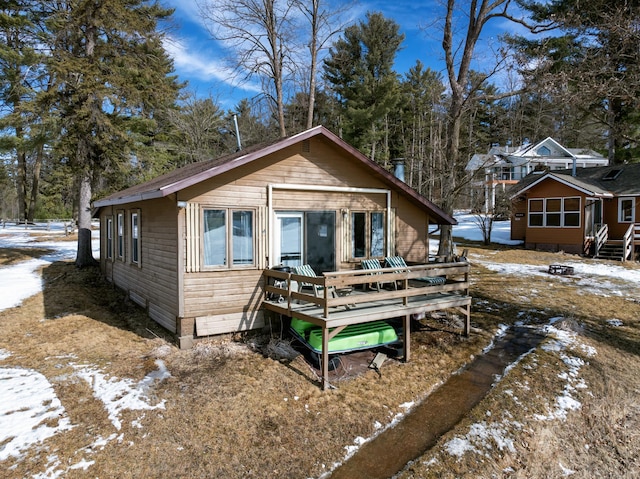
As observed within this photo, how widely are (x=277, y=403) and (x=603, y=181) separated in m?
24.2

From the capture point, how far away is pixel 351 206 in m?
9.41

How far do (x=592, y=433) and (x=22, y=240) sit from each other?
1053 inches

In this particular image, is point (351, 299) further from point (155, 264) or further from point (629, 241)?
point (629, 241)

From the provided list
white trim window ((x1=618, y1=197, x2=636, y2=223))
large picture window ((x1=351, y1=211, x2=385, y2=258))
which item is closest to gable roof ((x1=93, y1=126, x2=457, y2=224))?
large picture window ((x1=351, y1=211, x2=385, y2=258))

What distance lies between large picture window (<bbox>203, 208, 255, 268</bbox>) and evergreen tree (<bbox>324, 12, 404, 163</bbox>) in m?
19.6

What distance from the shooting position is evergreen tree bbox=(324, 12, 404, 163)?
2619cm

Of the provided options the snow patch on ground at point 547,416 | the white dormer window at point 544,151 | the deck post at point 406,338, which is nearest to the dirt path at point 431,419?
the snow patch on ground at point 547,416

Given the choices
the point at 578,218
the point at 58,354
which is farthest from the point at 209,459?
the point at 578,218

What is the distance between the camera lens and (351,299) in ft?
22.4

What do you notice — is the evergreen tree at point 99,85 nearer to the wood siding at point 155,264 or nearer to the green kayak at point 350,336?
the wood siding at point 155,264

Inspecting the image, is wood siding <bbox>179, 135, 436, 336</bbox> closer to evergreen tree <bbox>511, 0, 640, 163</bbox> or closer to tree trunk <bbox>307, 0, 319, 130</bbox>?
evergreen tree <bbox>511, 0, 640, 163</bbox>

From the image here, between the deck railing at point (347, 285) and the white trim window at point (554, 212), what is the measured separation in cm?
1515

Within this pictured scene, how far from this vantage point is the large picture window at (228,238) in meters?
7.66

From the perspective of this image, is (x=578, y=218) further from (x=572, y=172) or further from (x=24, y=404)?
(x=24, y=404)
